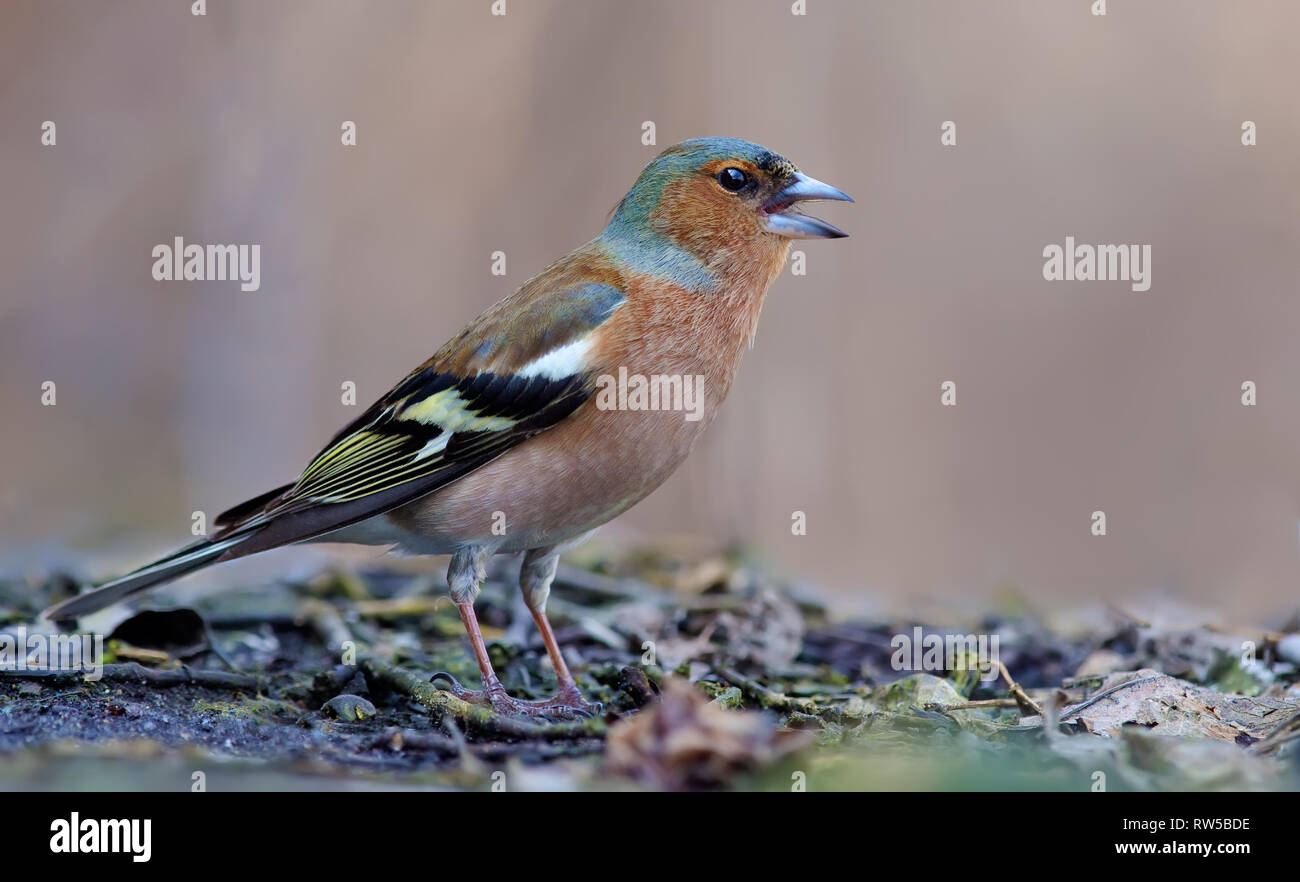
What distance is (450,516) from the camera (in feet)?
14.9

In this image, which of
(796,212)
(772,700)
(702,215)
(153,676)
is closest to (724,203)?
(702,215)

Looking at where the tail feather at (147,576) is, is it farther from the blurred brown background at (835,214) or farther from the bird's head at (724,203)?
the blurred brown background at (835,214)

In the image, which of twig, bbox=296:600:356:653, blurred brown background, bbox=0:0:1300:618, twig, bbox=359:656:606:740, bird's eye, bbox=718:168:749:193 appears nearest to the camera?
twig, bbox=359:656:606:740

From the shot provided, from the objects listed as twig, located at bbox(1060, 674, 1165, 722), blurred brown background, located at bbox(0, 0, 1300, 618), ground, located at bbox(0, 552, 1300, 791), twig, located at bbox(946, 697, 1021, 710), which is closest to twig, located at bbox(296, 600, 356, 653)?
ground, located at bbox(0, 552, 1300, 791)

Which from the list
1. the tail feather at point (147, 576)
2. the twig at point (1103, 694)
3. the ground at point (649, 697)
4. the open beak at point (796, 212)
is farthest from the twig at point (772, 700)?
the tail feather at point (147, 576)

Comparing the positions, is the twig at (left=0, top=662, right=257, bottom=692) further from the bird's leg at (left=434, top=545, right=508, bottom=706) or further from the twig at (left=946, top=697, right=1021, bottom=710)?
the twig at (left=946, top=697, right=1021, bottom=710)

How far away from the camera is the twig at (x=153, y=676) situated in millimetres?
4082

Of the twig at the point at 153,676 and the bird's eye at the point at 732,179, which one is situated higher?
the bird's eye at the point at 732,179

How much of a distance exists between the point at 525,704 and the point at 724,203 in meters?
2.23

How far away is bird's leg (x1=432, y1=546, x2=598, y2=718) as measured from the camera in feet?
14.0

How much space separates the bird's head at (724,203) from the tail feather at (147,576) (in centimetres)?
209

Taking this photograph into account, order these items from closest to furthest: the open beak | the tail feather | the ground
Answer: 1. the ground
2. the tail feather
3. the open beak

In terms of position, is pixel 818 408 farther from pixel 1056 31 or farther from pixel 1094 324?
pixel 1056 31

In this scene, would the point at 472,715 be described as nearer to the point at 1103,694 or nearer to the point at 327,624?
the point at 327,624
